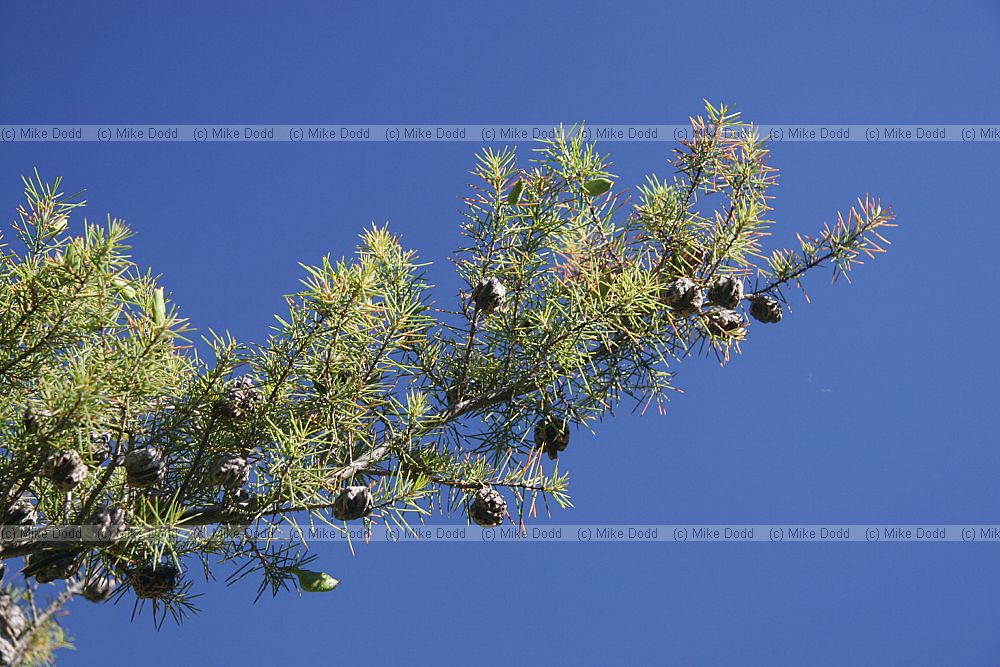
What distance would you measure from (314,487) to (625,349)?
0.21 meters

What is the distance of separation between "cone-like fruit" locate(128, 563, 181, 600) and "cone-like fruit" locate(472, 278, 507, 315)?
224mm

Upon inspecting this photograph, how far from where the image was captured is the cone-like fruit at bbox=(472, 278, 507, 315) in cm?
57

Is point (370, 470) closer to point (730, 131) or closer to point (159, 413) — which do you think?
point (159, 413)

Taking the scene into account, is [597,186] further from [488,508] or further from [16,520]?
[16,520]

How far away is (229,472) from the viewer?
0.51 metres

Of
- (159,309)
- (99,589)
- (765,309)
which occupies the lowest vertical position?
(99,589)

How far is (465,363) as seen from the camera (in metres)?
0.60

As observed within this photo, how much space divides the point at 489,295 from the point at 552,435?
0.10 m

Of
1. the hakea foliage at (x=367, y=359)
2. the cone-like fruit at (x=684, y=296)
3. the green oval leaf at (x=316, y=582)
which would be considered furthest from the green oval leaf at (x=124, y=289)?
the cone-like fruit at (x=684, y=296)

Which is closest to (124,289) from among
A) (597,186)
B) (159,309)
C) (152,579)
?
(159,309)

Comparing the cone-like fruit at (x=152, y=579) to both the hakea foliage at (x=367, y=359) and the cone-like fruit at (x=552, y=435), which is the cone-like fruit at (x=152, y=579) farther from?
the cone-like fruit at (x=552, y=435)

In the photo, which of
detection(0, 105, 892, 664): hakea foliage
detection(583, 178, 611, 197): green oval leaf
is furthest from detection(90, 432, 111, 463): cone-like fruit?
detection(583, 178, 611, 197): green oval leaf

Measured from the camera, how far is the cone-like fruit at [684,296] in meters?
0.57

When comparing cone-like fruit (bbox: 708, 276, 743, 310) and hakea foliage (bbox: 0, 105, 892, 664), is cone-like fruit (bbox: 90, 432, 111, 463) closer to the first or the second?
hakea foliage (bbox: 0, 105, 892, 664)
